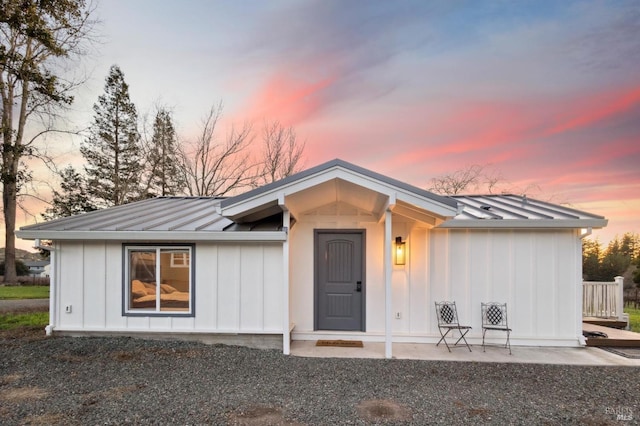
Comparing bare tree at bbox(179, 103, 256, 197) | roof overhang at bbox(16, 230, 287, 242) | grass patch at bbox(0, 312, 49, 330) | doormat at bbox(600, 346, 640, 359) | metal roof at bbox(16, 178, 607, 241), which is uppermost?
bare tree at bbox(179, 103, 256, 197)

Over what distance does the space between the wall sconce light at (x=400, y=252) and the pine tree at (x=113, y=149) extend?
20406 mm

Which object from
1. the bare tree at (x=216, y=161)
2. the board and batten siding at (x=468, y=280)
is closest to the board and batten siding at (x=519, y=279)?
the board and batten siding at (x=468, y=280)

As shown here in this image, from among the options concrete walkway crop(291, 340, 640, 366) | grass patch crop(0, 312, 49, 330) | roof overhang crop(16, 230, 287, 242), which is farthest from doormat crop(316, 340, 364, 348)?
grass patch crop(0, 312, 49, 330)

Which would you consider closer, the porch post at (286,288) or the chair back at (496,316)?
the porch post at (286,288)

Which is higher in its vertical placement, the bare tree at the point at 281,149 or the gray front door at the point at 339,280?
the bare tree at the point at 281,149

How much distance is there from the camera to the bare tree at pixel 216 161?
20.6m

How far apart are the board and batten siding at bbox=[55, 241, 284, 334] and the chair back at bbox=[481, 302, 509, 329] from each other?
150 inches

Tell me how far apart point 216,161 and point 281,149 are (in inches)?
159

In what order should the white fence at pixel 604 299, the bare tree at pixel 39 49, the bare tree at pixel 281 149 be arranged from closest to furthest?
the white fence at pixel 604 299 < the bare tree at pixel 39 49 < the bare tree at pixel 281 149

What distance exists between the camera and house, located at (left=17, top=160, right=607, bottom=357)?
6.20 m

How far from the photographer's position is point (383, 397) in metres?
4.16

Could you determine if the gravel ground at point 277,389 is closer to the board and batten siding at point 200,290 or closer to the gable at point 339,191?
the board and batten siding at point 200,290

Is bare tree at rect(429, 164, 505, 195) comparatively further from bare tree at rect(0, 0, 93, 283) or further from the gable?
bare tree at rect(0, 0, 93, 283)

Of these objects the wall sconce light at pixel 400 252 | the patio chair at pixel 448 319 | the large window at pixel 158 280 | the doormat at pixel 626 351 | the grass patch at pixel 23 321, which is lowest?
the grass patch at pixel 23 321
